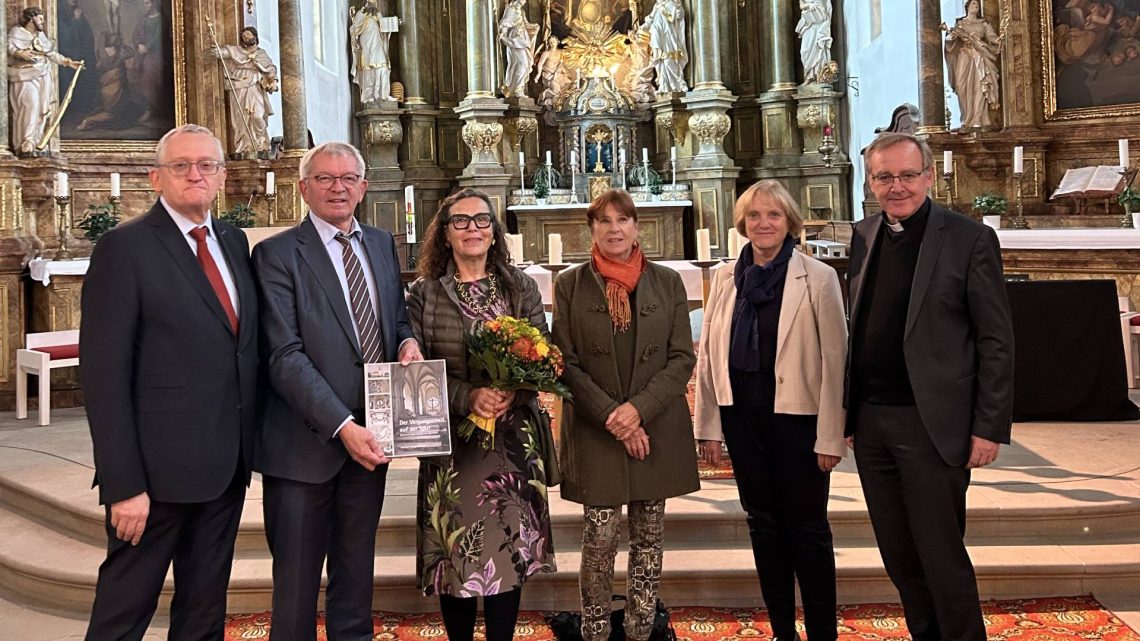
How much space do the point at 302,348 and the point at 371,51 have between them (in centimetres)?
1342

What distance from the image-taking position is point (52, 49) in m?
8.27

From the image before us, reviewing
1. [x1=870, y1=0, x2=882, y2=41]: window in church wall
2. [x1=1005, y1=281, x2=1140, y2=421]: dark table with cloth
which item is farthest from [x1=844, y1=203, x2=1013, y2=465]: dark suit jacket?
[x1=870, y1=0, x2=882, y2=41]: window in church wall

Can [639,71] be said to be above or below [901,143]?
above

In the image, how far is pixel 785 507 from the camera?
3174 mm

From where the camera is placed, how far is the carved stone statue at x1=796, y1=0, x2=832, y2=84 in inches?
589

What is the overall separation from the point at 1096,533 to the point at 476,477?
2.80 m

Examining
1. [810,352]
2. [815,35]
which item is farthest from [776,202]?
[815,35]

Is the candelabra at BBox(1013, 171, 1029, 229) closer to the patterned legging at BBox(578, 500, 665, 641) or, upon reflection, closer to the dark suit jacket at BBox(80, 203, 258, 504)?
the patterned legging at BBox(578, 500, 665, 641)

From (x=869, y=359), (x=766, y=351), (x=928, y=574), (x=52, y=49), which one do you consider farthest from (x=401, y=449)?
(x=52, y=49)

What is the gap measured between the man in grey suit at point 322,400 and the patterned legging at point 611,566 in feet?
2.34

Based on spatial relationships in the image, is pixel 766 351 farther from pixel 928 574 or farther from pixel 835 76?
pixel 835 76

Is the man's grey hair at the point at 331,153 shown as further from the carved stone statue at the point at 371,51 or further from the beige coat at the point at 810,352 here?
the carved stone statue at the point at 371,51

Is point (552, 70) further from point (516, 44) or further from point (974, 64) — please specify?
point (974, 64)

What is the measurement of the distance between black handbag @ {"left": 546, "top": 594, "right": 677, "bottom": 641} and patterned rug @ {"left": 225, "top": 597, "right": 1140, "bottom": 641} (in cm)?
13
